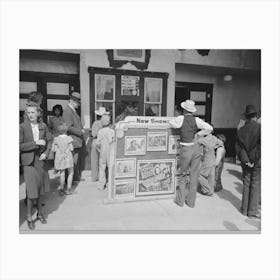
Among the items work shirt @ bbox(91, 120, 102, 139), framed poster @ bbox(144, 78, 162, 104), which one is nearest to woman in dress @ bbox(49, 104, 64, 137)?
work shirt @ bbox(91, 120, 102, 139)

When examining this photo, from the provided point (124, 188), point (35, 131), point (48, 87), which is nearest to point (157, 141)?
point (124, 188)

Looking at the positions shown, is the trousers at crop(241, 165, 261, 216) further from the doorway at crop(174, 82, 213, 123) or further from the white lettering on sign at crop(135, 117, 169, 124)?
the doorway at crop(174, 82, 213, 123)

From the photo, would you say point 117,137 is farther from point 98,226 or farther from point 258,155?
point 258,155

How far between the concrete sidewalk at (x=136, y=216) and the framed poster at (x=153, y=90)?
7.69 feet

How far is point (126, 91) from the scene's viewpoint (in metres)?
4.97

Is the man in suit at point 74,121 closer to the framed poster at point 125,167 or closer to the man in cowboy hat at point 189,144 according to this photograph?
the framed poster at point 125,167

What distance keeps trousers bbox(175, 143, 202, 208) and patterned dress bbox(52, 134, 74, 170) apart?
6.33 feet

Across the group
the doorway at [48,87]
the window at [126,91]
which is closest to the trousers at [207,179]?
the window at [126,91]

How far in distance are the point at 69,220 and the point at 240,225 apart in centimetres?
251

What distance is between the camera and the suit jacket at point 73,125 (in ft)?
13.3

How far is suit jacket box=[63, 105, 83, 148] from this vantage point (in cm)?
405

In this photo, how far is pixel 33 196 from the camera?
287 centimetres

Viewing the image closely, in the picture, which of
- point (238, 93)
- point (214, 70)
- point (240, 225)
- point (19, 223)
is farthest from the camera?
point (214, 70)

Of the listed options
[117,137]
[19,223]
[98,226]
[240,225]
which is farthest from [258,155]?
[19,223]
